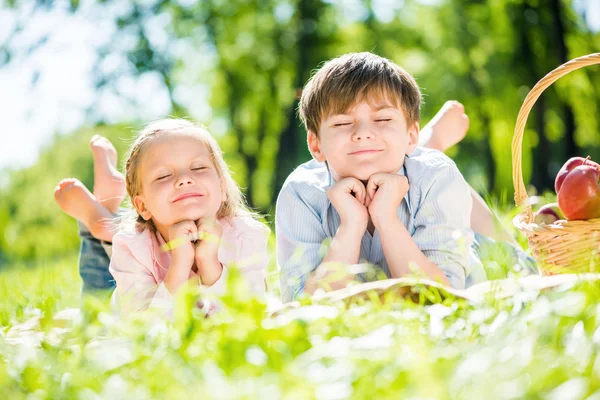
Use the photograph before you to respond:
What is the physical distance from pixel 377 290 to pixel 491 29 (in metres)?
16.4

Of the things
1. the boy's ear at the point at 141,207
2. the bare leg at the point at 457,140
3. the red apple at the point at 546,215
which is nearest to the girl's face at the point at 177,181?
the boy's ear at the point at 141,207

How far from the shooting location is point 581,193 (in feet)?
9.11

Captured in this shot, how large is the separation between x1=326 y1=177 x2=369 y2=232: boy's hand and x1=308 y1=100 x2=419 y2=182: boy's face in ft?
0.21

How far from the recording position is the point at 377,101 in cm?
259

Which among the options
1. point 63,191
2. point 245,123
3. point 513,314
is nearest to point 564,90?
point 245,123

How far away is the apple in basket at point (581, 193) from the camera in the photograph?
277cm

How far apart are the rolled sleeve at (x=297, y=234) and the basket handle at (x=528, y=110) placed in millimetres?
912

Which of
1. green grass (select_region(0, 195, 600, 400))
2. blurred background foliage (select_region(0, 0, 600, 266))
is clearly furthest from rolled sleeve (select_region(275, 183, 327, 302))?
blurred background foliage (select_region(0, 0, 600, 266))

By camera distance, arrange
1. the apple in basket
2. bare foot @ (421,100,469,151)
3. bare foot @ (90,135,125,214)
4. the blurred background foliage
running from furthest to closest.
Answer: the blurred background foliage < bare foot @ (90,135,125,214) < bare foot @ (421,100,469,151) < the apple in basket

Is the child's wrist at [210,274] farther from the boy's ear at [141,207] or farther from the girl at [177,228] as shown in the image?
the boy's ear at [141,207]

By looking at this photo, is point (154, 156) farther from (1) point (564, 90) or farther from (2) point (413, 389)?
(1) point (564, 90)

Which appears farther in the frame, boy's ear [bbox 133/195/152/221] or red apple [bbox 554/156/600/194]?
red apple [bbox 554/156/600/194]

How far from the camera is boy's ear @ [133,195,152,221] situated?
2738 millimetres

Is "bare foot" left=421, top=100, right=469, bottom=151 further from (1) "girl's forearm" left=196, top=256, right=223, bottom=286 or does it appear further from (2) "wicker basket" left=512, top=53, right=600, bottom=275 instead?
(1) "girl's forearm" left=196, top=256, right=223, bottom=286
